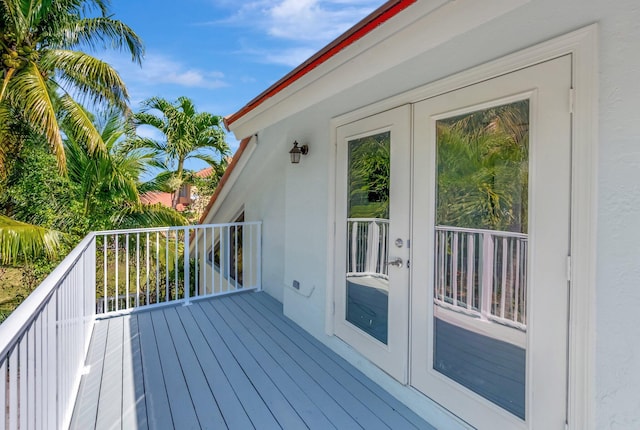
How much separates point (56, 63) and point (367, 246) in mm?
8024

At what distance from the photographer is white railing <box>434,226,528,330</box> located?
5.86 feet

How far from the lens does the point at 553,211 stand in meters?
1.59

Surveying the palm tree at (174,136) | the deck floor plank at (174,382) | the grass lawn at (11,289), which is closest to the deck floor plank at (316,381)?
the deck floor plank at (174,382)

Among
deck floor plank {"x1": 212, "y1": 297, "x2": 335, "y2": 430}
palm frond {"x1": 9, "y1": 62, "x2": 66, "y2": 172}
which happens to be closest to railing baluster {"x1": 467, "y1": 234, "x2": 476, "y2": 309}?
deck floor plank {"x1": 212, "y1": 297, "x2": 335, "y2": 430}

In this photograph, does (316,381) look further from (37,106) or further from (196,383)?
(37,106)

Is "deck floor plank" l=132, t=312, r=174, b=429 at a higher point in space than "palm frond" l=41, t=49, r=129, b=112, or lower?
lower

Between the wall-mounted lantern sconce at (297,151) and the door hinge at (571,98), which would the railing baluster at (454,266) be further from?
the wall-mounted lantern sconce at (297,151)

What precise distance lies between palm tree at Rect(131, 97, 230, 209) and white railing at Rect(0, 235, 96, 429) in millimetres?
7992

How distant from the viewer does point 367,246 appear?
9.39 feet

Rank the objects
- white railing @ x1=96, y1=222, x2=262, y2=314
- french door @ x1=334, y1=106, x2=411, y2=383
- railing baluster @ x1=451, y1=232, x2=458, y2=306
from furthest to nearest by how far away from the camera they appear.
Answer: white railing @ x1=96, y1=222, x2=262, y2=314 < french door @ x1=334, y1=106, x2=411, y2=383 < railing baluster @ x1=451, y1=232, x2=458, y2=306

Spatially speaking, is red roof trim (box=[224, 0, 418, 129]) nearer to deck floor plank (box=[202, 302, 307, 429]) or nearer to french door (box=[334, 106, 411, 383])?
french door (box=[334, 106, 411, 383])

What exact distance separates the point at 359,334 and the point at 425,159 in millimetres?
1559

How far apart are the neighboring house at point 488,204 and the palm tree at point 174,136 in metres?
8.32

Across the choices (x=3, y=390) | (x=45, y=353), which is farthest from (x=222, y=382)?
(x=3, y=390)
